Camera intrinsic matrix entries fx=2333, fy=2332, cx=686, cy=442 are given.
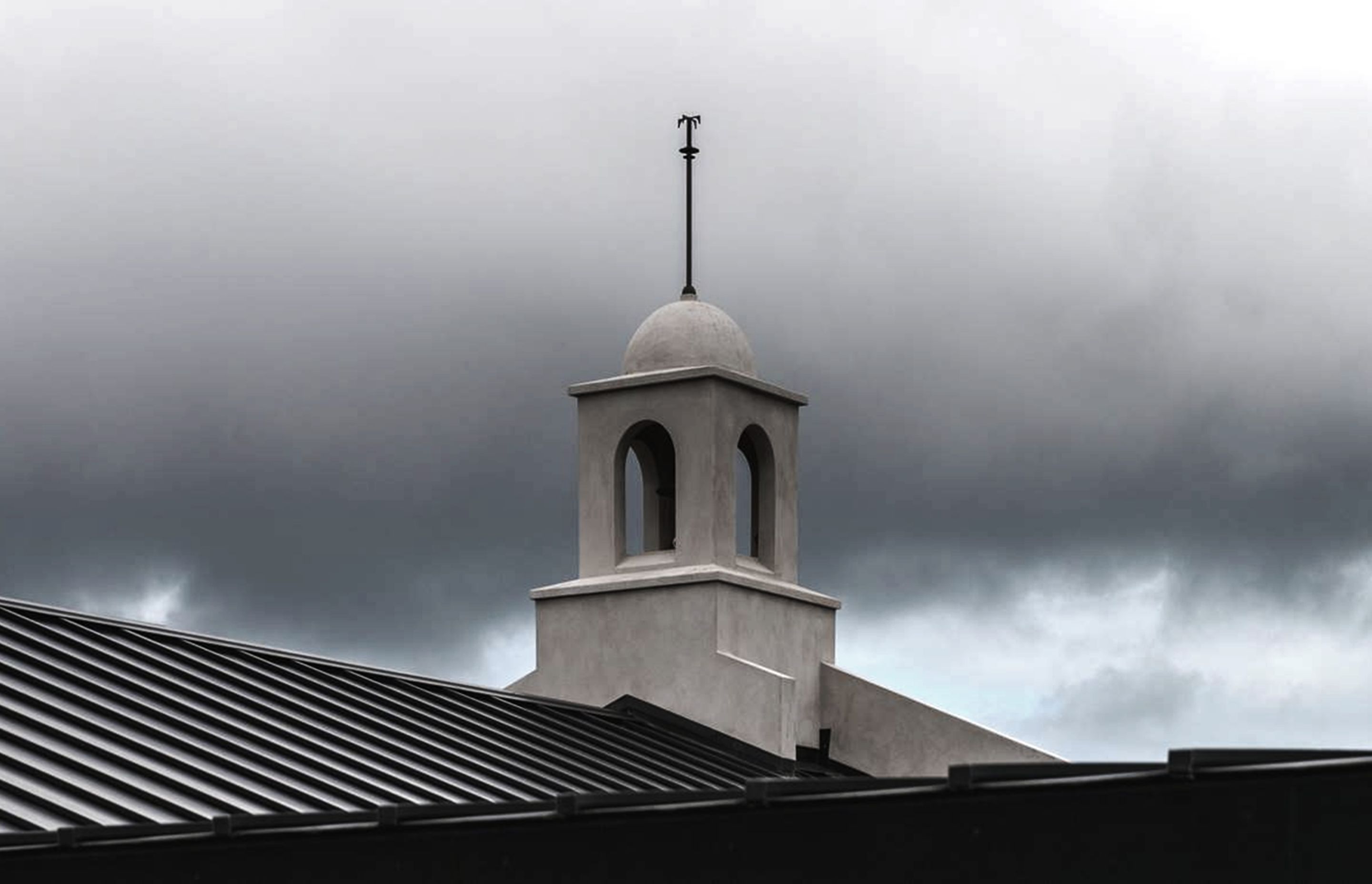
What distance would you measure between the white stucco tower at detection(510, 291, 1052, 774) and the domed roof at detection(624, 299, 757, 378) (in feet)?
0.07

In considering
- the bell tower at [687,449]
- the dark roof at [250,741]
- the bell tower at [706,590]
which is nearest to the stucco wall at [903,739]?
the bell tower at [706,590]

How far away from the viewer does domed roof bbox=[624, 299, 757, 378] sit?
26719 mm

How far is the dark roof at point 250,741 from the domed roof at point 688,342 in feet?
17.0

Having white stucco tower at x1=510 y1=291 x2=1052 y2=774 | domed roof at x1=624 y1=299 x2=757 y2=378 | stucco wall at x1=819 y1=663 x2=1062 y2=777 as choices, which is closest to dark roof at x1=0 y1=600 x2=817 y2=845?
white stucco tower at x1=510 y1=291 x2=1052 y2=774

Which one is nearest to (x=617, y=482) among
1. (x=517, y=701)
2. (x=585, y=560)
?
(x=585, y=560)

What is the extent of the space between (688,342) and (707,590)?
3.14 meters

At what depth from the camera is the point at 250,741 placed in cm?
1603

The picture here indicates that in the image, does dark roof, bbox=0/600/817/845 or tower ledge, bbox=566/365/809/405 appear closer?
dark roof, bbox=0/600/817/845

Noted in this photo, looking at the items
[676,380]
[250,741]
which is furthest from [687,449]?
[250,741]

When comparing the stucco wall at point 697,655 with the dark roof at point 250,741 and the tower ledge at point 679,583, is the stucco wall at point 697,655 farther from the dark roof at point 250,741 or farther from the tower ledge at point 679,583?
the dark roof at point 250,741

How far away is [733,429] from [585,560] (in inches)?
89.2

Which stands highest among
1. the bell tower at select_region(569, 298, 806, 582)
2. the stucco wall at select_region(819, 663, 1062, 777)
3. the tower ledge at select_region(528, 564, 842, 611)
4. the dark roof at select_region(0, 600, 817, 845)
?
the bell tower at select_region(569, 298, 806, 582)

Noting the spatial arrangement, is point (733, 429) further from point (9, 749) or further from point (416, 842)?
point (416, 842)

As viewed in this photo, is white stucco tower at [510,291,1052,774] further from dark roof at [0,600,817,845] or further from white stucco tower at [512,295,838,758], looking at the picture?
dark roof at [0,600,817,845]
